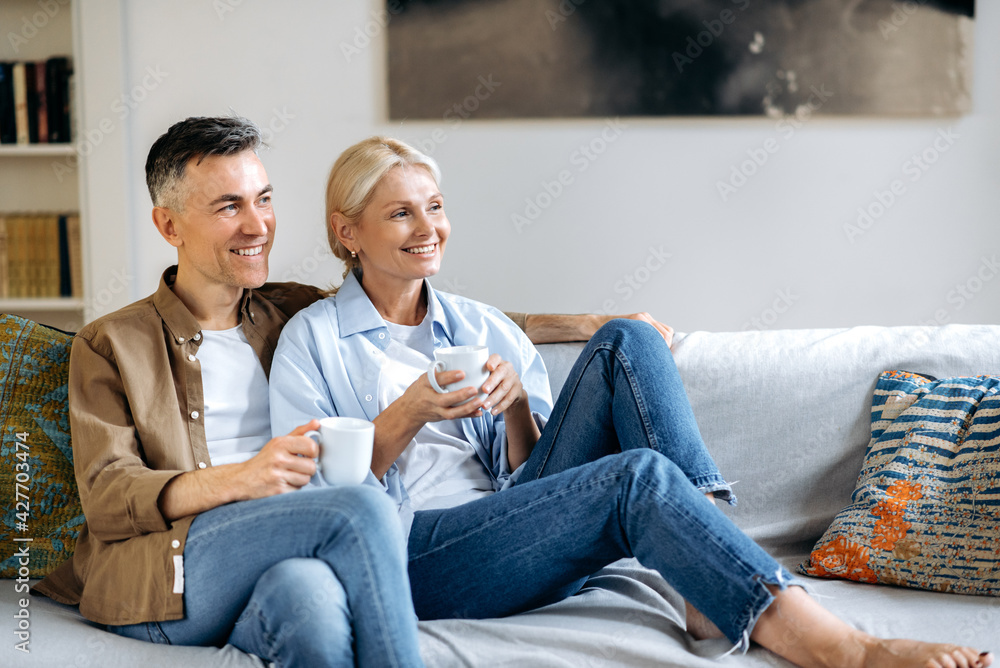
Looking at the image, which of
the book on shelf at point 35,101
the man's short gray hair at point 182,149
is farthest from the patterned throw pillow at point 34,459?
the book on shelf at point 35,101

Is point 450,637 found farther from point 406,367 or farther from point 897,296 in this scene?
point 897,296

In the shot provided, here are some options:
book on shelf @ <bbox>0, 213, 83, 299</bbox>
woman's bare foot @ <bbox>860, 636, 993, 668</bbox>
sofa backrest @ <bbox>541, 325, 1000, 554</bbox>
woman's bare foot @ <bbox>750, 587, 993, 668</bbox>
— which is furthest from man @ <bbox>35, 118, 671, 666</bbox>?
book on shelf @ <bbox>0, 213, 83, 299</bbox>

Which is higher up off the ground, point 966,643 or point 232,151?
point 232,151

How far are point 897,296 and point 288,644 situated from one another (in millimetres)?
2285

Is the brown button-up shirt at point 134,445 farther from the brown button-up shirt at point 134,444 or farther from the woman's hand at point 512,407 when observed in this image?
the woman's hand at point 512,407

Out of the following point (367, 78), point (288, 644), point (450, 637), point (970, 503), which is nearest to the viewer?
point (288, 644)

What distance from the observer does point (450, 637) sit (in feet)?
4.10

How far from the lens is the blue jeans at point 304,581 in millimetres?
1063

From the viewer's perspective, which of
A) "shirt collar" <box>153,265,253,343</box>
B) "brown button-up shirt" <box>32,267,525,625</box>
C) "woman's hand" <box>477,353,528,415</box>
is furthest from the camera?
"shirt collar" <box>153,265,253,343</box>

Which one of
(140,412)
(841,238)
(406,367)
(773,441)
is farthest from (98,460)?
(841,238)

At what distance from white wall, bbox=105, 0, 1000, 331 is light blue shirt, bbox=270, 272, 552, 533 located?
3.32 ft

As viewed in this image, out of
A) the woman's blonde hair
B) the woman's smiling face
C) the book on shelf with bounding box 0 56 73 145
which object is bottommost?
the woman's smiling face

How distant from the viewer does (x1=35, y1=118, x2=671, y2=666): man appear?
1090 millimetres

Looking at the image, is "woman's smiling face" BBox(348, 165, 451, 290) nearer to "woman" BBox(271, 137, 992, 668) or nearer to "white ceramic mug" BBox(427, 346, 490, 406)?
"woman" BBox(271, 137, 992, 668)
